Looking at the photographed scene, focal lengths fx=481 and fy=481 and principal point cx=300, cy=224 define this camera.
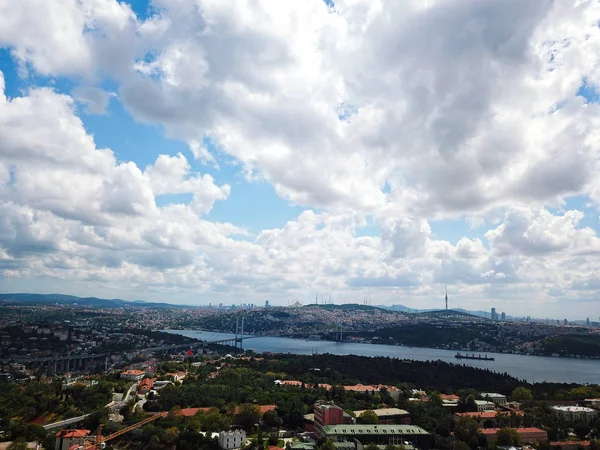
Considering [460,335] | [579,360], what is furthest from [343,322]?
[579,360]

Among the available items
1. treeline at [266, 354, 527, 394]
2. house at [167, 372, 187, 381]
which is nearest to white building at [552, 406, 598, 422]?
treeline at [266, 354, 527, 394]

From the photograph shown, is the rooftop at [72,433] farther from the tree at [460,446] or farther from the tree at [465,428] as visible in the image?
the tree at [465,428]

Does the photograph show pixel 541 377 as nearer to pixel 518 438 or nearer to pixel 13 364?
pixel 518 438

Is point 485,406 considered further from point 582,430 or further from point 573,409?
point 582,430

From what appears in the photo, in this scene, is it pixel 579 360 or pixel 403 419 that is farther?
pixel 579 360

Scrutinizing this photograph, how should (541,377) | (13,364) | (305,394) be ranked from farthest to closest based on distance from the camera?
1. (541,377)
2. (13,364)
3. (305,394)

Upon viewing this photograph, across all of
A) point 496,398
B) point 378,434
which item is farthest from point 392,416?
point 496,398
